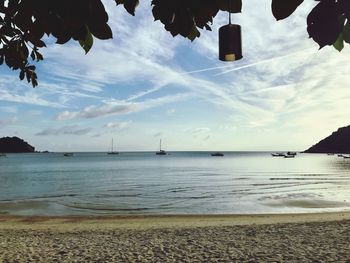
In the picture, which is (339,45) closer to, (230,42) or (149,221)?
(230,42)

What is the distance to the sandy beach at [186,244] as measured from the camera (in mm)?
10945

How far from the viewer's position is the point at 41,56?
4352 millimetres

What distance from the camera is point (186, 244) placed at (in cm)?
1284

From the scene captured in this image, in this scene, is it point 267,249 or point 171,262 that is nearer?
point 171,262

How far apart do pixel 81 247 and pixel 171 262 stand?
373 centimetres

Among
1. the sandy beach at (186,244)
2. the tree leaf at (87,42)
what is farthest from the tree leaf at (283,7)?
the sandy beach at (186,244)

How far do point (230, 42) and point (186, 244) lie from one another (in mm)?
11379

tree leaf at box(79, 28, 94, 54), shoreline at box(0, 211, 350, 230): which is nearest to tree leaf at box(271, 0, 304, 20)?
tree leaf at box(79, 28, 94, 54)

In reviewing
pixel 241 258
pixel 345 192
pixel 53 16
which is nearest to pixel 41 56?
pixel 53 16

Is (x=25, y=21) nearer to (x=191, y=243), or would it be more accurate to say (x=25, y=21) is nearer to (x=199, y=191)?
(x=191, y=243)

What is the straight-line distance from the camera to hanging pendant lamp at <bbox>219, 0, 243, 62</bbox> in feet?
7.80

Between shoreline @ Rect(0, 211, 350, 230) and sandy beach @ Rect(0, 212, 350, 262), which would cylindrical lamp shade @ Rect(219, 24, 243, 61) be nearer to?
sandy beach @ Rect(0, 212, 350, 262)

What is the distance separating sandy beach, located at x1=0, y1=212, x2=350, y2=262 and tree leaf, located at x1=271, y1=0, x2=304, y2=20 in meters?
10.2

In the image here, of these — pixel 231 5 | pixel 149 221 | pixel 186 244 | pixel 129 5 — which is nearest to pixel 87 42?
pixel 129 5
